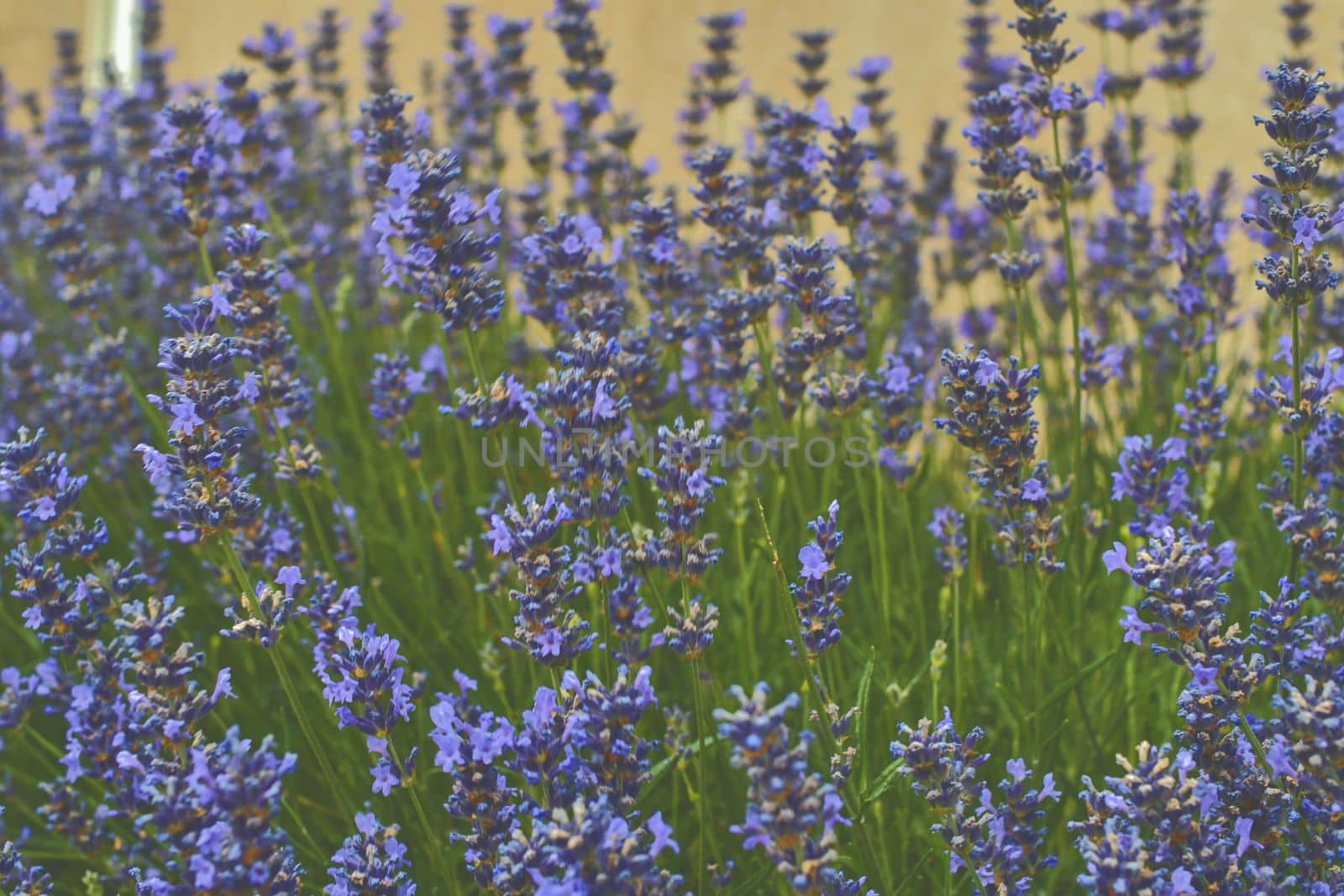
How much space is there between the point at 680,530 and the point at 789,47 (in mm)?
5765

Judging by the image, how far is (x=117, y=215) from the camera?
14.3 ft

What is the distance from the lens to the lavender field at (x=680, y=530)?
5.49 ft

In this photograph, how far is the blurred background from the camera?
5953 mm

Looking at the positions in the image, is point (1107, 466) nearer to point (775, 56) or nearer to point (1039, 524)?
point (1039, 524)

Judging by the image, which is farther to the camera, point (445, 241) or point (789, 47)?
point (789, 47)

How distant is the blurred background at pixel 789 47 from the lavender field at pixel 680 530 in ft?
7.69

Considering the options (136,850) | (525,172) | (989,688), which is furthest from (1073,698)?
(525,172)

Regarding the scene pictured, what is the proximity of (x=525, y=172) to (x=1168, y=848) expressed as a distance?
7952 millimetres

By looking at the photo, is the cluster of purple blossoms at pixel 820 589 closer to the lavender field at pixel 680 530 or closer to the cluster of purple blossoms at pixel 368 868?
the lavender field at pixel 680 530

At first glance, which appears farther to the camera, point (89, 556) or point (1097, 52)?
point (1097, 52)

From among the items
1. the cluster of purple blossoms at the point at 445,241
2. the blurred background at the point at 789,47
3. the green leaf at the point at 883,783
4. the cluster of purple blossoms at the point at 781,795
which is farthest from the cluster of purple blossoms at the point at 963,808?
the blurred background at the point at 789,47

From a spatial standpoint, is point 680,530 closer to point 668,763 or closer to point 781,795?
point 668,763

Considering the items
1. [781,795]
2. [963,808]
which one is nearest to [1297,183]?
[963,808]

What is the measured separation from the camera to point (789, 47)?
7.11m
